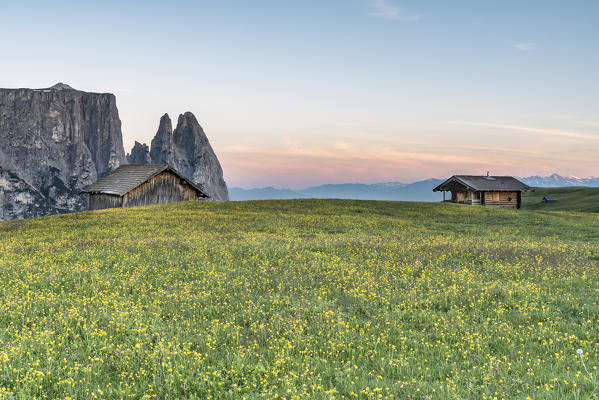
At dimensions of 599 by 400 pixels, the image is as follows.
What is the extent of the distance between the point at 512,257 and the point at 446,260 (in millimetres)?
3356

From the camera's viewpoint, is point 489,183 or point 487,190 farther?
point 489,183

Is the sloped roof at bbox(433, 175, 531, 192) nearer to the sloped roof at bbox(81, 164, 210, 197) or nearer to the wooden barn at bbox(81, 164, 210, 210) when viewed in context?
the wooden barn at bbox(81, 164, 210, 210)

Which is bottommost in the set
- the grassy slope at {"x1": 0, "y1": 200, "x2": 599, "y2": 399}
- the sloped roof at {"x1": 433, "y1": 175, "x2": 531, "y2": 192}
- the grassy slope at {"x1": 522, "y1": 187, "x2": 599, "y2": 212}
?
the grassy slope at {"x1": 0, "y1": 200, "x2": 599, "y2": 399}

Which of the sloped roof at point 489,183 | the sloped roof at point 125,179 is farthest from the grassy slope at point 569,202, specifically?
the sloped roof at point 125,179

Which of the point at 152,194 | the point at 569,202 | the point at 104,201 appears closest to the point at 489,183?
the point at 569,202

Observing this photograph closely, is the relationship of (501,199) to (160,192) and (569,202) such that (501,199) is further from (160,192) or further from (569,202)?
(160,192)

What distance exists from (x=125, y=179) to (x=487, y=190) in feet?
201

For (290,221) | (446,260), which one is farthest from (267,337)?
(290,221)

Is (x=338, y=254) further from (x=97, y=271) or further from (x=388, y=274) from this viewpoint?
(x=97, y=271)

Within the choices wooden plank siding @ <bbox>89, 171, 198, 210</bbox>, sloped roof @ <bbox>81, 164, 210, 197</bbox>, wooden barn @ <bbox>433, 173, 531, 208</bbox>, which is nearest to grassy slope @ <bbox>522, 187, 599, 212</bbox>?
wooden barn @ <bbox>433, 173, 531, 208</bbox>

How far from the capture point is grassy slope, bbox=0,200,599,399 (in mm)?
6449

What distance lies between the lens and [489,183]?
238ft

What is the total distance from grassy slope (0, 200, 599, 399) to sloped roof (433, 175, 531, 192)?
54.4 m

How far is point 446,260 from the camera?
16781 millimetres
